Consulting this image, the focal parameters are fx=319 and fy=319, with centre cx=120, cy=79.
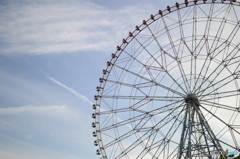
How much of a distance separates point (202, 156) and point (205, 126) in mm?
2961

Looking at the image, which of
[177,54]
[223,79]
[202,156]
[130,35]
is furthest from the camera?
[130,35]

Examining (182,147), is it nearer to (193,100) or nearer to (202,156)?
(202,156)

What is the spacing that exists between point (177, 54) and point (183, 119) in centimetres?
715

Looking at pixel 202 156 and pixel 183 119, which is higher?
pixel 183 119

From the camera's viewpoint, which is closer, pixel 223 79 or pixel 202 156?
pixel 202 156

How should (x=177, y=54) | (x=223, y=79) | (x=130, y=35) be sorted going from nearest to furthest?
(x=223, y=79)
(x=177, y=54)
(x=130, y=35)

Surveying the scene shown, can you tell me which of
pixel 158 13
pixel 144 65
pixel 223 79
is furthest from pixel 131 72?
pixel 223 79

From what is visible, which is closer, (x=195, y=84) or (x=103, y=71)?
(x=195, y=84)

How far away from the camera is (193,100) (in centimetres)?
3241

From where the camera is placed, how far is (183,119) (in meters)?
32.8

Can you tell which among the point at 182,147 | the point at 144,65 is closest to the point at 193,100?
the point at 182,147

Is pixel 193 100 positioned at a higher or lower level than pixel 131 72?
lower

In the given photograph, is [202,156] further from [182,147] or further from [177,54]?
[177,54]

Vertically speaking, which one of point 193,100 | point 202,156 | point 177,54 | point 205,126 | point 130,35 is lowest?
point 202,156
